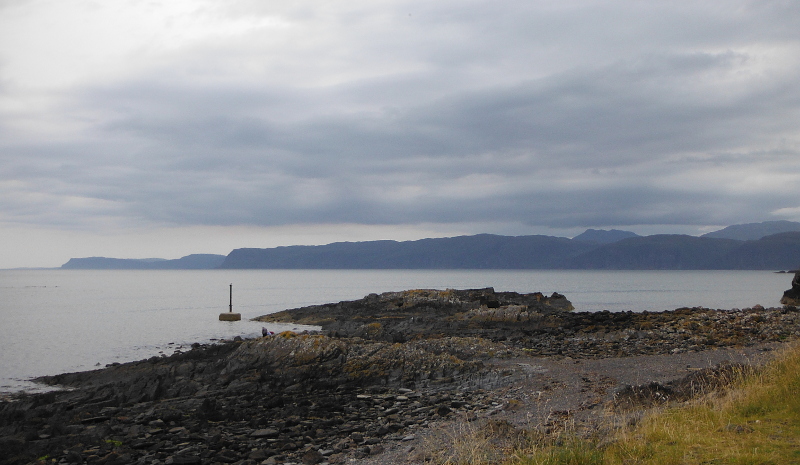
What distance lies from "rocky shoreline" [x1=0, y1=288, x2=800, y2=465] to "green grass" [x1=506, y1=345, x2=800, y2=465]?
2.63 meters

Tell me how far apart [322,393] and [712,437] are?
13.1m

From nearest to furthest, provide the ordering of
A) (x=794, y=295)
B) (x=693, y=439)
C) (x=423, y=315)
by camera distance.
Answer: (x=693, y=439), (x=423, y=315), (x=794, y=295)

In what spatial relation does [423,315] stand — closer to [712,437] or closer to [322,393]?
[322,393]

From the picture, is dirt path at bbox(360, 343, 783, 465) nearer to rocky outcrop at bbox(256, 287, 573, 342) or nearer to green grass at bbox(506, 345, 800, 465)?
green grass at bbox(506, 345, 800, 465)

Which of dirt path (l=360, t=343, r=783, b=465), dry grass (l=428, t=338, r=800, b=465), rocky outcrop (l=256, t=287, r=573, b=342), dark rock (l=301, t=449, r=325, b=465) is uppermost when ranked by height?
dry grass (l=428, t=338, r=800, b=465)

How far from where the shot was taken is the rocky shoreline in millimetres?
13305

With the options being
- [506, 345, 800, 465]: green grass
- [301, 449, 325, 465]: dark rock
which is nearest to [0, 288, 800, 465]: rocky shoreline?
[301, 449, 325, 465]: dark rock

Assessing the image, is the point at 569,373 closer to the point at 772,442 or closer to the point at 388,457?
the point at 388,457

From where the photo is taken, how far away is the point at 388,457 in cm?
1155

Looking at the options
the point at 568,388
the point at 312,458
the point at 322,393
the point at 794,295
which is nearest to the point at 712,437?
the point at 312,458

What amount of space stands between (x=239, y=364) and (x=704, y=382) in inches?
666

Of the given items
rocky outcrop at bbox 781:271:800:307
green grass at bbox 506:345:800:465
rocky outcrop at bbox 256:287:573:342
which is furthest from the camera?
rocky outcrop at bbox 781:271:800:307

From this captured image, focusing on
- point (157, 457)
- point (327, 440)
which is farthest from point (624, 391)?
point (157, 457)

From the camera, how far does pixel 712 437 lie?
8680mm
